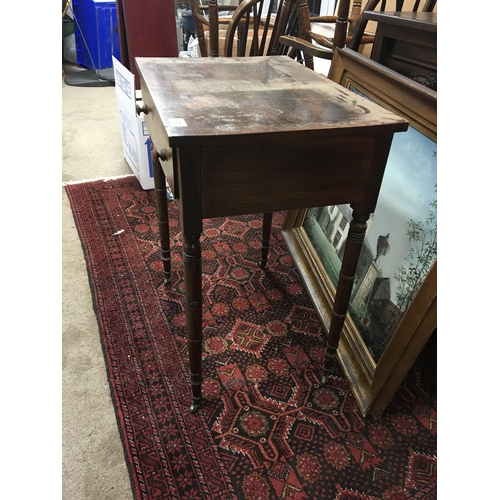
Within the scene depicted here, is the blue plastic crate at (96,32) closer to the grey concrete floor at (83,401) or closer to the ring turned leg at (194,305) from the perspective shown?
the grey concrete floor at (83,401)

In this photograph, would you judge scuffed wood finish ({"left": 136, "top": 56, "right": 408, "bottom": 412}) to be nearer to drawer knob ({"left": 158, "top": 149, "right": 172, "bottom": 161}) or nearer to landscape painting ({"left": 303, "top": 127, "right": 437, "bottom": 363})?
drawer knob ({"left": 158, "top": 149, "right": 172, "bottom": 161})

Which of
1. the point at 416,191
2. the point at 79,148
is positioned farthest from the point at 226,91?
the point at 79,148

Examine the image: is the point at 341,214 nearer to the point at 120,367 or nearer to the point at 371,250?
the point at 371,250

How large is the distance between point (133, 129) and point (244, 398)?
1.30 metres

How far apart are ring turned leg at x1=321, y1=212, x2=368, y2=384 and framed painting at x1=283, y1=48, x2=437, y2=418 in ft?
0.30

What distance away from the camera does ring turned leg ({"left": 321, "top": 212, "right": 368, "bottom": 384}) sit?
0.90 m

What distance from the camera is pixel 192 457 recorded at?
3.13 ft

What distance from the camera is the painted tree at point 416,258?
0.94 m

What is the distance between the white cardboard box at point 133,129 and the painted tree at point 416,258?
119cm

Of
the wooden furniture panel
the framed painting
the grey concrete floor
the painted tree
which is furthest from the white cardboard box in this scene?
the painted tree

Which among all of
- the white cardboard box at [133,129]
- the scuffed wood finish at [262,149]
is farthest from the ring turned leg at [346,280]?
the white cardboard box at [133,129]

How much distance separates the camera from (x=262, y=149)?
73 centimetres

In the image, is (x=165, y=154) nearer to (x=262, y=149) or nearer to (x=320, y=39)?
(x=262, y=149)

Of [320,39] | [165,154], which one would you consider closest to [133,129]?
[320,39]
